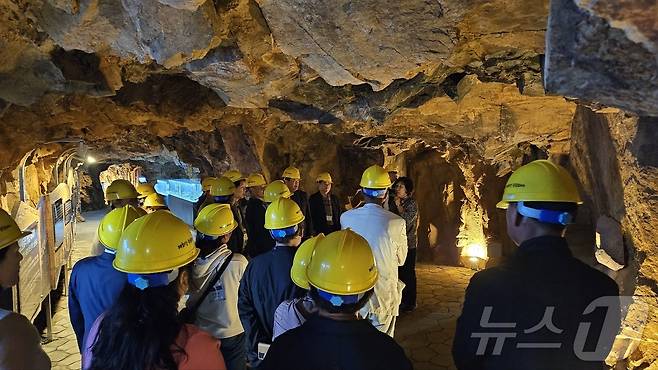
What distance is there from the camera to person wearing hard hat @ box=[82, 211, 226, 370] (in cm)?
152

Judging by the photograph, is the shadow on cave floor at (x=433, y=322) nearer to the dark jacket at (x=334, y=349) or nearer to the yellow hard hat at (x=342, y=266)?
the yellow hard hat at (x=342, y=266)

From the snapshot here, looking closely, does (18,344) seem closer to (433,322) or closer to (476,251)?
(433,322)

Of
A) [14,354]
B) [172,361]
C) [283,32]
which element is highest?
[283,32]

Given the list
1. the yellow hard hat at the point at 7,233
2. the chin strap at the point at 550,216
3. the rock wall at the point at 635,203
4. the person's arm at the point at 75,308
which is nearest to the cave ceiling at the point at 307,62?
the chin strap at the point at 550,216

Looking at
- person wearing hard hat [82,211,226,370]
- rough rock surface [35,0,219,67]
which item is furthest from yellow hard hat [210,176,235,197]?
person wearing hard hat [82,211,226,370]

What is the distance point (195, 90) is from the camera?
262 inches

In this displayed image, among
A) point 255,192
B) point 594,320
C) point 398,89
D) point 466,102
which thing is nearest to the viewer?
point 594,320

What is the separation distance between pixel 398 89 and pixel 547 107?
193 centimetres

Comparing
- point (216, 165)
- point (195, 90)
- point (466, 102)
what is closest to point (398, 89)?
point (466, 102)

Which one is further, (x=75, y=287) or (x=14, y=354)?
(x=75, y=287)

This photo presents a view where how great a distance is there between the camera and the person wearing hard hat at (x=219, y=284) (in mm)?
2939

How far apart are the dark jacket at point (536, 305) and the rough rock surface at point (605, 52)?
0.71 meters

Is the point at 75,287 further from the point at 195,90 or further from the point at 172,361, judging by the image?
the point at 195,90

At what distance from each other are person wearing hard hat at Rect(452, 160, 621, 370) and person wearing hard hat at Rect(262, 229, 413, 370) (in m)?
0.45
